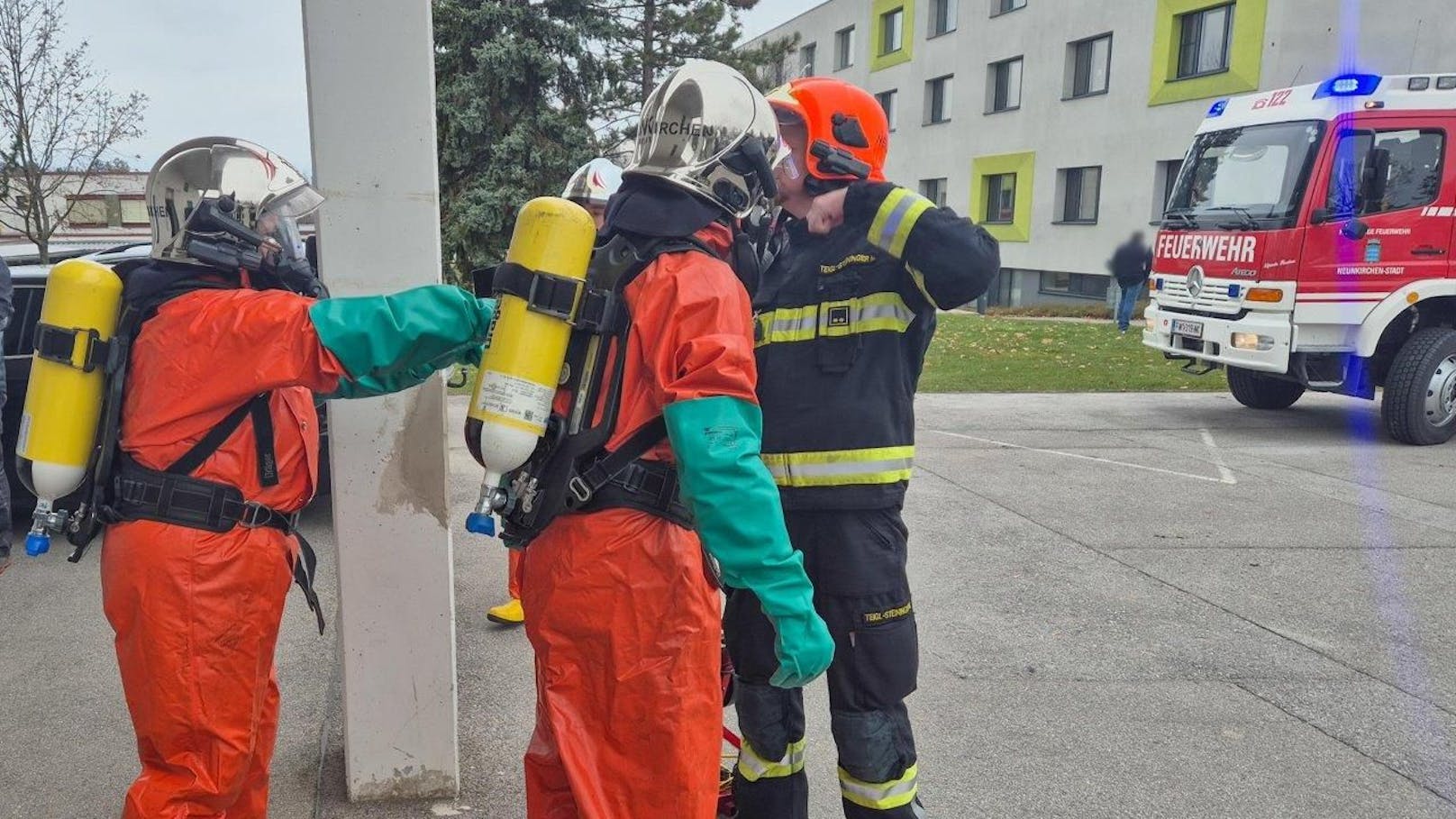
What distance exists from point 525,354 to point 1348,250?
9271mm

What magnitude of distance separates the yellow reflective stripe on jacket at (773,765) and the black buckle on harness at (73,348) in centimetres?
194

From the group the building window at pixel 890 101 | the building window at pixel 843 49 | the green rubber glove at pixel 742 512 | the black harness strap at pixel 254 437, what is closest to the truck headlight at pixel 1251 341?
the green rubber glove at pixel 742 512

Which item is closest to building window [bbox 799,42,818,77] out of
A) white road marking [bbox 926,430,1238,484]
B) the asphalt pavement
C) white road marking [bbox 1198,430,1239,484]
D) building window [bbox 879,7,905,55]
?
building window [bbox 879,7,905,55]

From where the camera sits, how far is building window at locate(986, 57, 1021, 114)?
92.2ft

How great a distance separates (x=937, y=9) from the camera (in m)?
31.5

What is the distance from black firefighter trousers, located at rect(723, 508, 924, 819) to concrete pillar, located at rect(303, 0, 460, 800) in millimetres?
1044

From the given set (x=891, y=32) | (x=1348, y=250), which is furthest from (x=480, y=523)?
(x=891, y=32)

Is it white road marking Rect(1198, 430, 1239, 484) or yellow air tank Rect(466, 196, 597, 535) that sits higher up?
yellow air tank Rect(466, 196, 597, 535)

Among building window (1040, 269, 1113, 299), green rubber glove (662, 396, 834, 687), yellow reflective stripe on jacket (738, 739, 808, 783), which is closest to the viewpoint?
green rubber glove (662, 396, 834, 687)

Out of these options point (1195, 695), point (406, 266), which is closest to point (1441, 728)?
point (1195, 695)

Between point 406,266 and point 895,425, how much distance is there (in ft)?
4.92

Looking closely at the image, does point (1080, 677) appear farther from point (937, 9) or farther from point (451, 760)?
point (937, 9)

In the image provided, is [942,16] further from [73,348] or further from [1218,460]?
[73,348]

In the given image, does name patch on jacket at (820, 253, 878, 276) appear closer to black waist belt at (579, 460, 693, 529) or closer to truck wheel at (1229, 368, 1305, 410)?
black waist belt at (579, 460, 693, 529)
